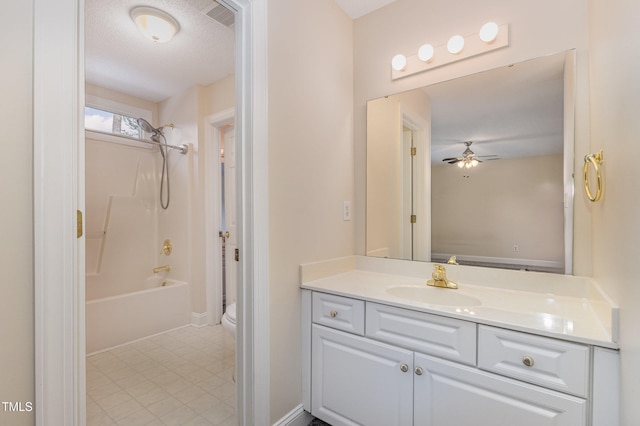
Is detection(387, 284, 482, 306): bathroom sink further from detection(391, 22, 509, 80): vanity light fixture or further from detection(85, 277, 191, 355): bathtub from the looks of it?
detection(85, 277, 191, 355): bathtub

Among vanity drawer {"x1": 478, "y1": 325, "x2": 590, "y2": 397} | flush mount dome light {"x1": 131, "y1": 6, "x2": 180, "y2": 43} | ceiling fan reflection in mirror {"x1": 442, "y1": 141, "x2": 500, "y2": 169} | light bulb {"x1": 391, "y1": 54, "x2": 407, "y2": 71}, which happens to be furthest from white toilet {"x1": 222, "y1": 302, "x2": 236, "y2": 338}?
flush mount dome light {"x1": 131, "y1": 6, "x2": 180, "y2": 43}

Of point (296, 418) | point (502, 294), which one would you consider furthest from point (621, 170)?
point (296, 418)

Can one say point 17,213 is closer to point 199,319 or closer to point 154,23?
point 154,23

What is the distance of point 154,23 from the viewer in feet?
6.90

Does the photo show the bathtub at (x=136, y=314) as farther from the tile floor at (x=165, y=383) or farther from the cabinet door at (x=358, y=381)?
the cabinet door at (x=358, y=381)

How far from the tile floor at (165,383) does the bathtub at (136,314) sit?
0.32 feet

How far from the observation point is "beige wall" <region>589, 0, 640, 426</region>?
77 centimetres

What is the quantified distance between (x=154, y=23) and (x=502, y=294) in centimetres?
276

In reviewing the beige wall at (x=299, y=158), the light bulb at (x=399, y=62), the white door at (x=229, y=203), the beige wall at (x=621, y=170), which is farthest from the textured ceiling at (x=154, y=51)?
the beige wall at (x=621, y=170)

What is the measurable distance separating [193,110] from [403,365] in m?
3.13

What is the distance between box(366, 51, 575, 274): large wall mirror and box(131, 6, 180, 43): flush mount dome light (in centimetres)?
156

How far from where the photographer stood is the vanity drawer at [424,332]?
1159mm

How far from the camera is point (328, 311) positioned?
1556mm

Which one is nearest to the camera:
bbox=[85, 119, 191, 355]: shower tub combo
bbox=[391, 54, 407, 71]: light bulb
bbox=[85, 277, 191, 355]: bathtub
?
bbox=[391, 54, 407, 71]: light bulb
